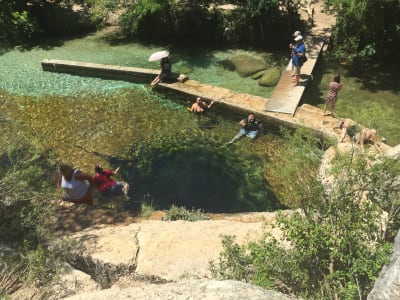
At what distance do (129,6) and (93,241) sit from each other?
37.9 ft

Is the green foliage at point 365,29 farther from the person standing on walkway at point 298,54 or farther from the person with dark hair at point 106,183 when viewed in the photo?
the person with dark hair at point 106,183

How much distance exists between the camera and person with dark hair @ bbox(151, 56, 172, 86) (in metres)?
13.4

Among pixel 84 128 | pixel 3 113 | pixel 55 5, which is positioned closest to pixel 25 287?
pixel 84 128

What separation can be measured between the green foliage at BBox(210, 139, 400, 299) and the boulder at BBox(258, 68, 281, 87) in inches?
287

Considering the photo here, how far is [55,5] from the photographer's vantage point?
708 inches

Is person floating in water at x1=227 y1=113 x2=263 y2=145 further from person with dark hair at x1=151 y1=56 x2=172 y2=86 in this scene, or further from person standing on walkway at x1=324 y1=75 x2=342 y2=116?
person with dark hair at x1=151 y1=56 x2=172 y2=86

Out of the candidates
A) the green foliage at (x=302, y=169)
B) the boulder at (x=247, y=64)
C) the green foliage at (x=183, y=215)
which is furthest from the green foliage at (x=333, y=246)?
the boulder at (x=247, y=64)

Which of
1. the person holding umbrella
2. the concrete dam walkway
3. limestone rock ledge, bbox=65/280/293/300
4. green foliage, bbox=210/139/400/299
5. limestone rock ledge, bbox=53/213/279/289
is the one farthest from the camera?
the person holding umbrella

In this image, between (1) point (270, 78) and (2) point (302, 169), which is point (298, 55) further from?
(2) point (302, 169)

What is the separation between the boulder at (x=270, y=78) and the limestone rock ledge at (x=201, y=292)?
957cm

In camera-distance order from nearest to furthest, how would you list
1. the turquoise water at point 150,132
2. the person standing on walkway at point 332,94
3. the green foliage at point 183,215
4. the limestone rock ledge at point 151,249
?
the limestone rock ledge at point 151,249 → the green foliage at point 183,215 → the turquoise water at point 150,132 → the person standing on walkway at point 332,94

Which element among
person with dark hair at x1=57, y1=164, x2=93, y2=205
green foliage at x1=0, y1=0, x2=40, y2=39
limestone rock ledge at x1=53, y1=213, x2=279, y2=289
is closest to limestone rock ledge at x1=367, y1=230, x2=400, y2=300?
limestone rock ledge at x1=53, y1=213, x2=279, y2=289

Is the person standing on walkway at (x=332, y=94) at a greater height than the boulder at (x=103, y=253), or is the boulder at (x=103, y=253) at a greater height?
the person standing on walkway at (x=332, y=94)

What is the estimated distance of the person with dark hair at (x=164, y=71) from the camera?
13430 millimetres
